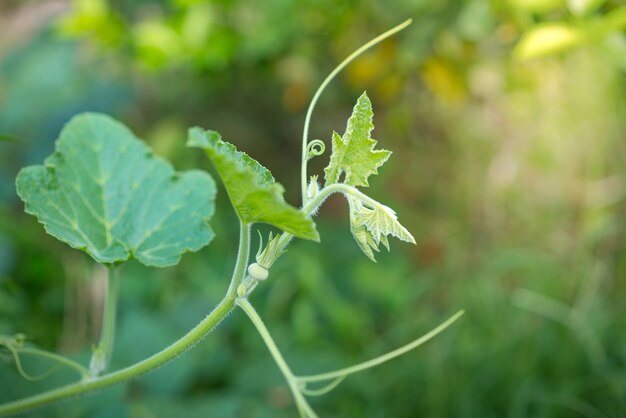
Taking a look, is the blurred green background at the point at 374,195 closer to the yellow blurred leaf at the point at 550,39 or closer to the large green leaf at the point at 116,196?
the yellow blurred leaf at the point at 550,39

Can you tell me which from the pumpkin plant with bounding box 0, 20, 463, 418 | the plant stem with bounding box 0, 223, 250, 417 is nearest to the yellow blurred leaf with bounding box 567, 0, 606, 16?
the pumpkin plant with bounding box 0, 20, 463, 418

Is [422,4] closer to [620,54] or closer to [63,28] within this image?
[620,54]

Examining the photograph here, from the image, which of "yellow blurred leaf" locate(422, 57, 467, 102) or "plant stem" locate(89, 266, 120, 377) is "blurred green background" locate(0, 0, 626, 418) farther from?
"plant stem" locate(89, 266, 120, 377)

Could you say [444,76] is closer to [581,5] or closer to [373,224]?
[581,5]

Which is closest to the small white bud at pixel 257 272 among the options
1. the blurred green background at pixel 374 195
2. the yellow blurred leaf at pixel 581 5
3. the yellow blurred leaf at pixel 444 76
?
the yellow blurred leaf at pixel 581 5

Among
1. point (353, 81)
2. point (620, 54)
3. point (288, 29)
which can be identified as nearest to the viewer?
point (620, 54)

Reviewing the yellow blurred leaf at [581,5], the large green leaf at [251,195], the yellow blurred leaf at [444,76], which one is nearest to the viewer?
the large green leaf at [251,195]

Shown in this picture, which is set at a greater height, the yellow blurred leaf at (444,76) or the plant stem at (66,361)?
the yellow blurred leaf at (444,76)

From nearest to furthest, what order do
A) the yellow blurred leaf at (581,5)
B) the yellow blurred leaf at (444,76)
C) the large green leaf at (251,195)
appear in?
the large green leaf at (251,195), the yellow blurred leaf at (581,5), the yellow blurred leaf at (444,76)

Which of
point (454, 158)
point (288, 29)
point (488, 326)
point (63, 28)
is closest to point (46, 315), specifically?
point (63, 28)
